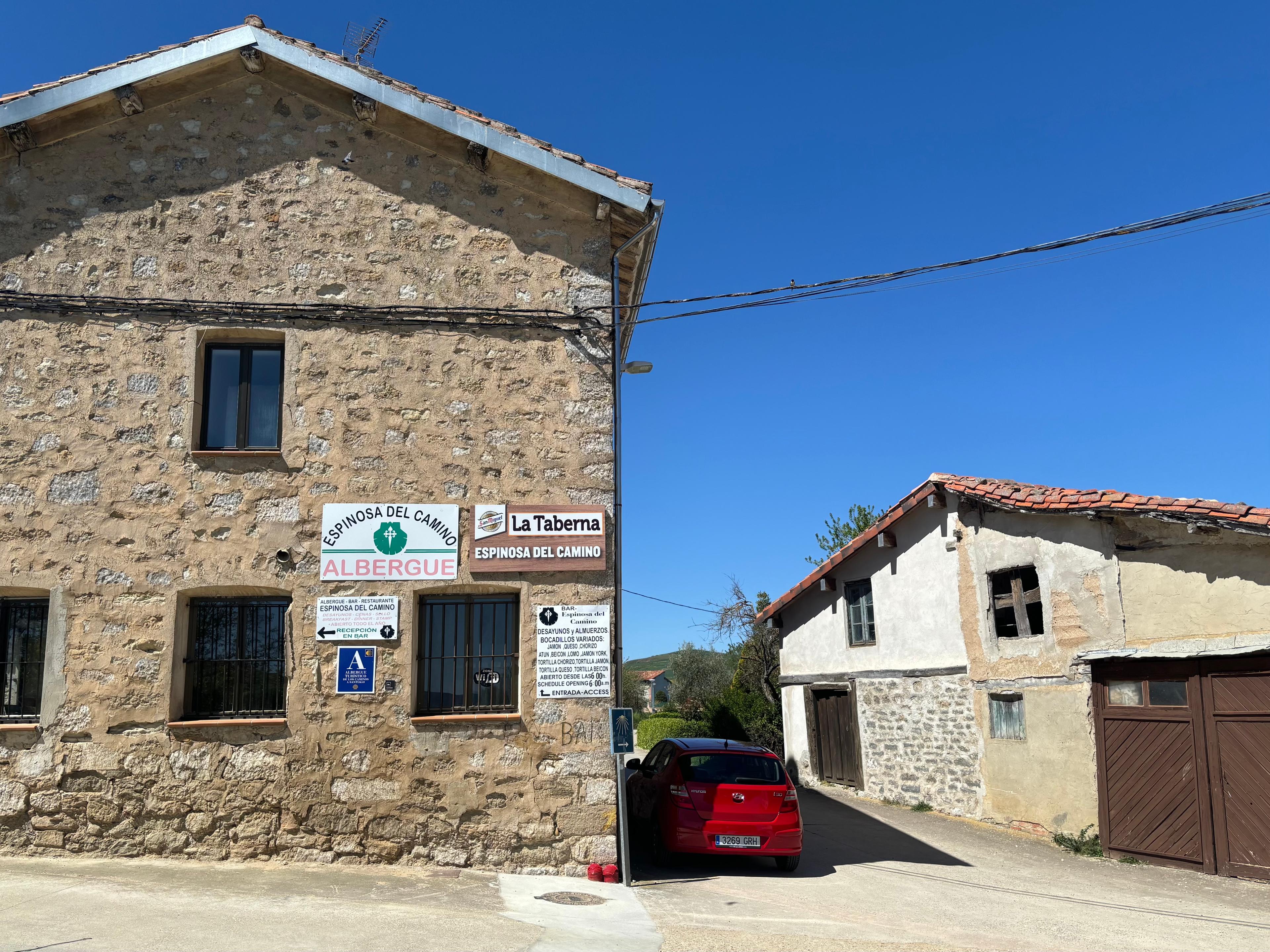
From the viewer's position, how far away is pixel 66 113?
1009cm

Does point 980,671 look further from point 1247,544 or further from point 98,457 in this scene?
point 98,457

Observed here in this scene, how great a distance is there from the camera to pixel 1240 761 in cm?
1148

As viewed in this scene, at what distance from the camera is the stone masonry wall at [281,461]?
9188 mm

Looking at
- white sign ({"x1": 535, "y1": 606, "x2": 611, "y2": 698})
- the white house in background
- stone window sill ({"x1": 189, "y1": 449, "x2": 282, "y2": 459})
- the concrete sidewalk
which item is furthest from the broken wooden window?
the white house in background

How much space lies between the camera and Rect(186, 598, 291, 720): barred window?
9.57m

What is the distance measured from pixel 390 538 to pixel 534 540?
141cm

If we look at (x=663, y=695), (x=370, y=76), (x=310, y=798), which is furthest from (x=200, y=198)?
(x=663, y=695)

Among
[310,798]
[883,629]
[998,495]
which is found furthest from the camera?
[883,629]

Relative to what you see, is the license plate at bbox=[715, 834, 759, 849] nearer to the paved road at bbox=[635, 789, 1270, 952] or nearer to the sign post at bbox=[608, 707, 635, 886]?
the paved road at bbox=[635, 789, 1270, 952]

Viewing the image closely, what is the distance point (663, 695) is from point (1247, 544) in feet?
180

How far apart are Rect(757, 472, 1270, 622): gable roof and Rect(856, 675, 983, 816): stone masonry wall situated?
2.89 metres

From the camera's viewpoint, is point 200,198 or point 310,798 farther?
point 200,198

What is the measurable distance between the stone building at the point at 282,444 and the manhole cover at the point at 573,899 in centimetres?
72

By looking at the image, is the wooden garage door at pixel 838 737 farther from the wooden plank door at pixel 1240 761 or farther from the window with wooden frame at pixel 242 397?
the window with wooden frame at pixel 242 397
